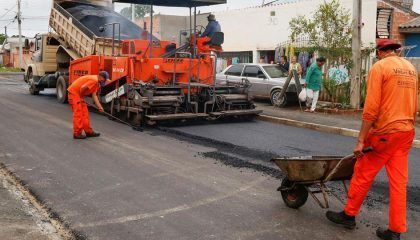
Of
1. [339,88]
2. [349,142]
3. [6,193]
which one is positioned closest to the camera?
[6,193]

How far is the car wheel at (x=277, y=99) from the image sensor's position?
14.5 metres

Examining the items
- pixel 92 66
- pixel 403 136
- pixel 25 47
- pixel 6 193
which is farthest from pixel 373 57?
pixel 25 47

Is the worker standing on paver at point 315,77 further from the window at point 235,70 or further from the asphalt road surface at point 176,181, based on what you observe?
the window at point 235,70

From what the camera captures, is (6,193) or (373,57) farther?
(373,57)

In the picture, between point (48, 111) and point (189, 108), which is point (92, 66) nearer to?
point (48, 111)

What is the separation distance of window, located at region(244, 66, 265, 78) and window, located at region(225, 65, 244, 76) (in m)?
0.23

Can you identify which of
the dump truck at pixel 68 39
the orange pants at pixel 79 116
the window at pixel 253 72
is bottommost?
the orange pants at pixel 79 116

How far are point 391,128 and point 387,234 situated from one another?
3.06ft

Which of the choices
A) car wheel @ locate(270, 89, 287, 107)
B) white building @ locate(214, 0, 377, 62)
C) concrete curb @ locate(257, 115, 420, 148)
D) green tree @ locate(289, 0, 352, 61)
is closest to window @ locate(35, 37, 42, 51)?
car wheel @ locate(270, 89, 287, 107)

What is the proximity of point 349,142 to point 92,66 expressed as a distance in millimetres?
6947

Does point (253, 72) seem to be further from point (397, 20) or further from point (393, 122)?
point (393, 122)

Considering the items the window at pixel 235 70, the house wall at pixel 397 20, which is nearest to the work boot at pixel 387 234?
the window at pixel 235 70

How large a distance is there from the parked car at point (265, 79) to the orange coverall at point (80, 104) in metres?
5.69

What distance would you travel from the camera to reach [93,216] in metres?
4.85
